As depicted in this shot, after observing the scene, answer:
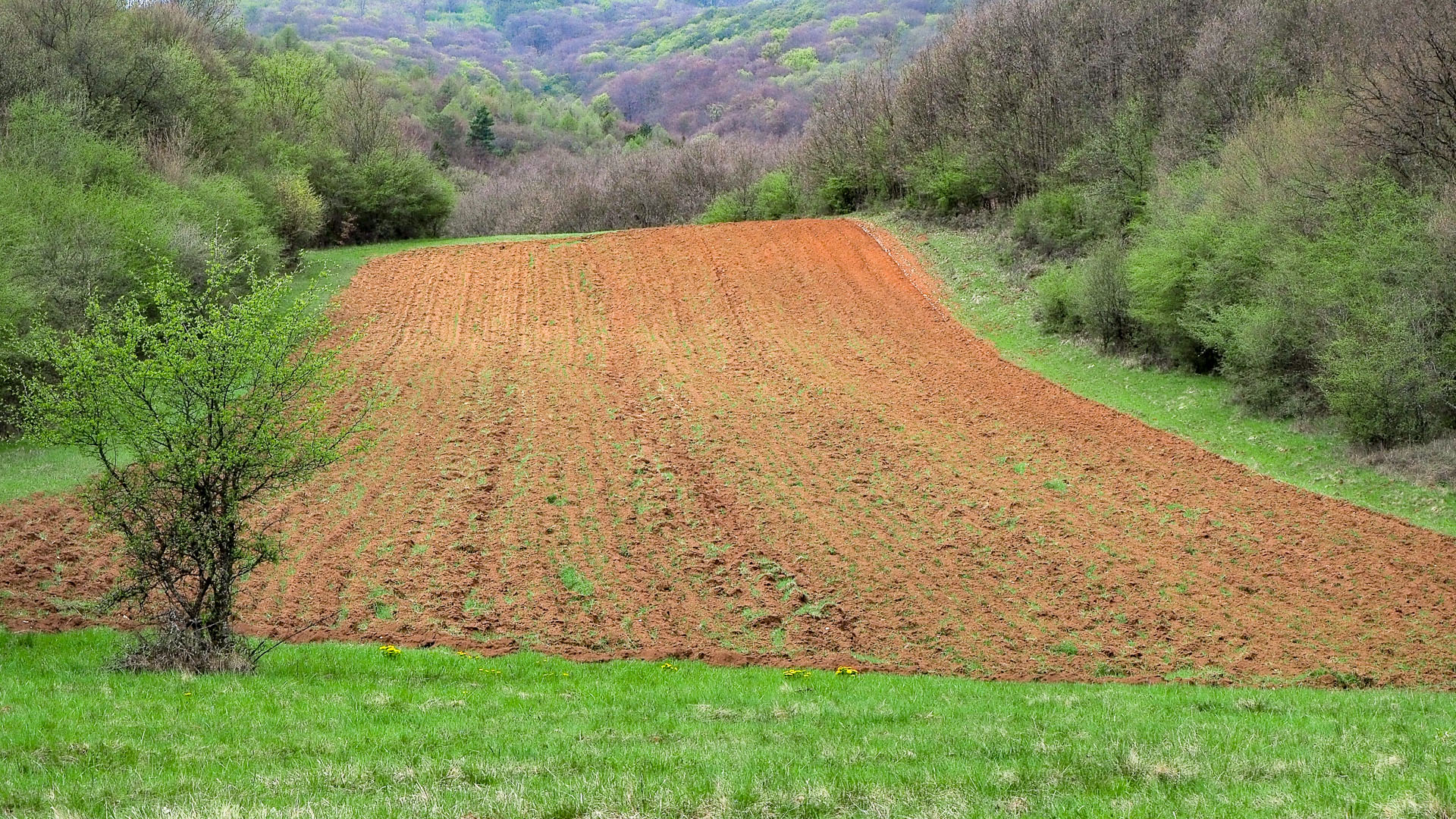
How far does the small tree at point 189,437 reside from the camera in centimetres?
1051

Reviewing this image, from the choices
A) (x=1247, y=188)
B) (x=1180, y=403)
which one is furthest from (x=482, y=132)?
(x=1180, y=403)

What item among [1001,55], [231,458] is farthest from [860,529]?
[1001,55]

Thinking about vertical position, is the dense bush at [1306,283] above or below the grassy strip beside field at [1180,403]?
above

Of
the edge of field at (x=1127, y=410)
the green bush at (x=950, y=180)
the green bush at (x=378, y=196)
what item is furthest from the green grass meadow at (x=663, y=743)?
the green bush at (x=378, y=196)

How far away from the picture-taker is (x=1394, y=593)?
13.7 metres

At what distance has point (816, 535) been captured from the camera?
54.2 ft

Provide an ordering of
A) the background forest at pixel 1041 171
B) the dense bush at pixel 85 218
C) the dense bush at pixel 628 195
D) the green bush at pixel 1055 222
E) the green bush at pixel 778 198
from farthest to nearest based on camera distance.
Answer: the dense bush at pixel 628 195
the green bush at pixel 778 198
the green bush at pixel 1055 222
the dense bush at pixel 85 218
the background forest at pixel 1041 171

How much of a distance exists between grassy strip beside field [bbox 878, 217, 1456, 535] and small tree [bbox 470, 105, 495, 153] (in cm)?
7838

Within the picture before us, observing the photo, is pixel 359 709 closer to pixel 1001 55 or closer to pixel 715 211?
pixel 1001 55

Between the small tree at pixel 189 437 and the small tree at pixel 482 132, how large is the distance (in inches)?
3866

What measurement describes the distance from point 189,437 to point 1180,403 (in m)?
19.7

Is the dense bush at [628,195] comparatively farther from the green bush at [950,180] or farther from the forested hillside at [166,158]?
the green bush at [950,180]

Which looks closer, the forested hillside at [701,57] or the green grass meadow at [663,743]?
the green grass meadow at [663,743]

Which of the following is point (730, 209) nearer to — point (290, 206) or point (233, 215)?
point (290, 206)
